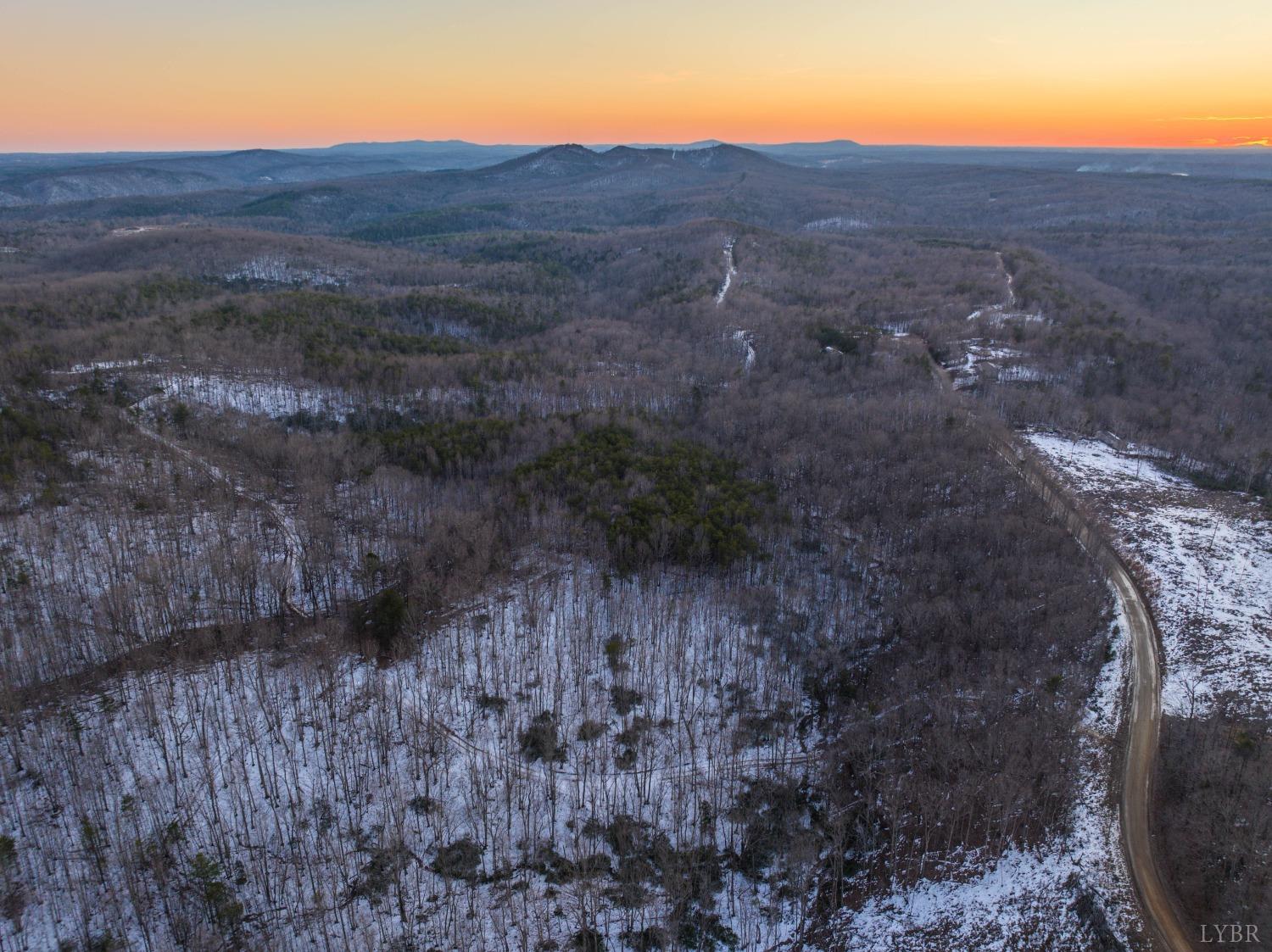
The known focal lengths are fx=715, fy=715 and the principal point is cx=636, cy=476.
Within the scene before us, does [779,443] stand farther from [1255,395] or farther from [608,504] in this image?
[1255,395]

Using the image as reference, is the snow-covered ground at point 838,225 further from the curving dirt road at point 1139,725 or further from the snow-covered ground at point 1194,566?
the curving dirt road at point 1139,725

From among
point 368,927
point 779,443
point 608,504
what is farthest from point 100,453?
point 779,443

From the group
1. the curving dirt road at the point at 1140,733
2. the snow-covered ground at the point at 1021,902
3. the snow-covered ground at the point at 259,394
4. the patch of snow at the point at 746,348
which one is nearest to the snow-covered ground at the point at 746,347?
the patch of snow at the point at 746,348

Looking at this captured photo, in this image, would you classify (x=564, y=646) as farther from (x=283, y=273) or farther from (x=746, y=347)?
(x=283, y=273)

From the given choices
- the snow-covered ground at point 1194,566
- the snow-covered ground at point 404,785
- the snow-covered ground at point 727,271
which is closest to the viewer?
the snow-covered ground at point 404,785

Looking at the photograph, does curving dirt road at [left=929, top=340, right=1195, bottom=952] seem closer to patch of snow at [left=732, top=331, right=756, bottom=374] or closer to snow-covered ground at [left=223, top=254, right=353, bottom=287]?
patch of snow at [left=732, top=331, right=756, bottom=374]
